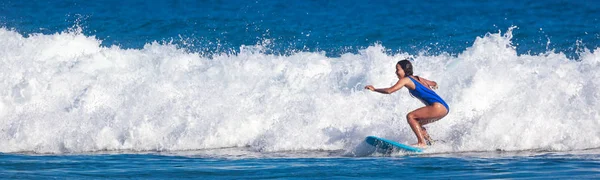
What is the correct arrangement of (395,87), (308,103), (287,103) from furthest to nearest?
(287,103), (308,103), (395,87)

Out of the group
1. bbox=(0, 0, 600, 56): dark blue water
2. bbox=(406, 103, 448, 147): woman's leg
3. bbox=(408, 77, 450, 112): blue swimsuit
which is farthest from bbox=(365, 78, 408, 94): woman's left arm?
bbox=(0, 0, 600, 56): dark blue water

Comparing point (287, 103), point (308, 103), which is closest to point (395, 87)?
point (308, 103)

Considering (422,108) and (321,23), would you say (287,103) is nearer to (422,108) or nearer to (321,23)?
(422,108)

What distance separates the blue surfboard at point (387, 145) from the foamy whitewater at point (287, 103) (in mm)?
259

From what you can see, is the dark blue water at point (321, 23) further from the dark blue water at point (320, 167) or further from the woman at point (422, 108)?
the dark blue water at point (320, 167)

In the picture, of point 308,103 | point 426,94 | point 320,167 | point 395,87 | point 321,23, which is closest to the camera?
point 320,167

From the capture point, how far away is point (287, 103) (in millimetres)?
13695

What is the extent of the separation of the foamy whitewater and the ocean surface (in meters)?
0.03

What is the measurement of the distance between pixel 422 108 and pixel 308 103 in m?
2.43

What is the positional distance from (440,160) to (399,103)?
294cm

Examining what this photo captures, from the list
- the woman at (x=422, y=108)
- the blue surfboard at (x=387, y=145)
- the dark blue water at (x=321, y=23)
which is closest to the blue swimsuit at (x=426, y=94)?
the woman at (x=422, y=108)

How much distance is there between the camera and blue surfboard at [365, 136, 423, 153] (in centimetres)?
1099

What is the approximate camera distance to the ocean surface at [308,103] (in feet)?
33.8

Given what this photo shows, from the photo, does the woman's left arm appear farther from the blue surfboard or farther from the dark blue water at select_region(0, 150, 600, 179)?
the dark blue water at select_region(0, 150, 600, 179)
